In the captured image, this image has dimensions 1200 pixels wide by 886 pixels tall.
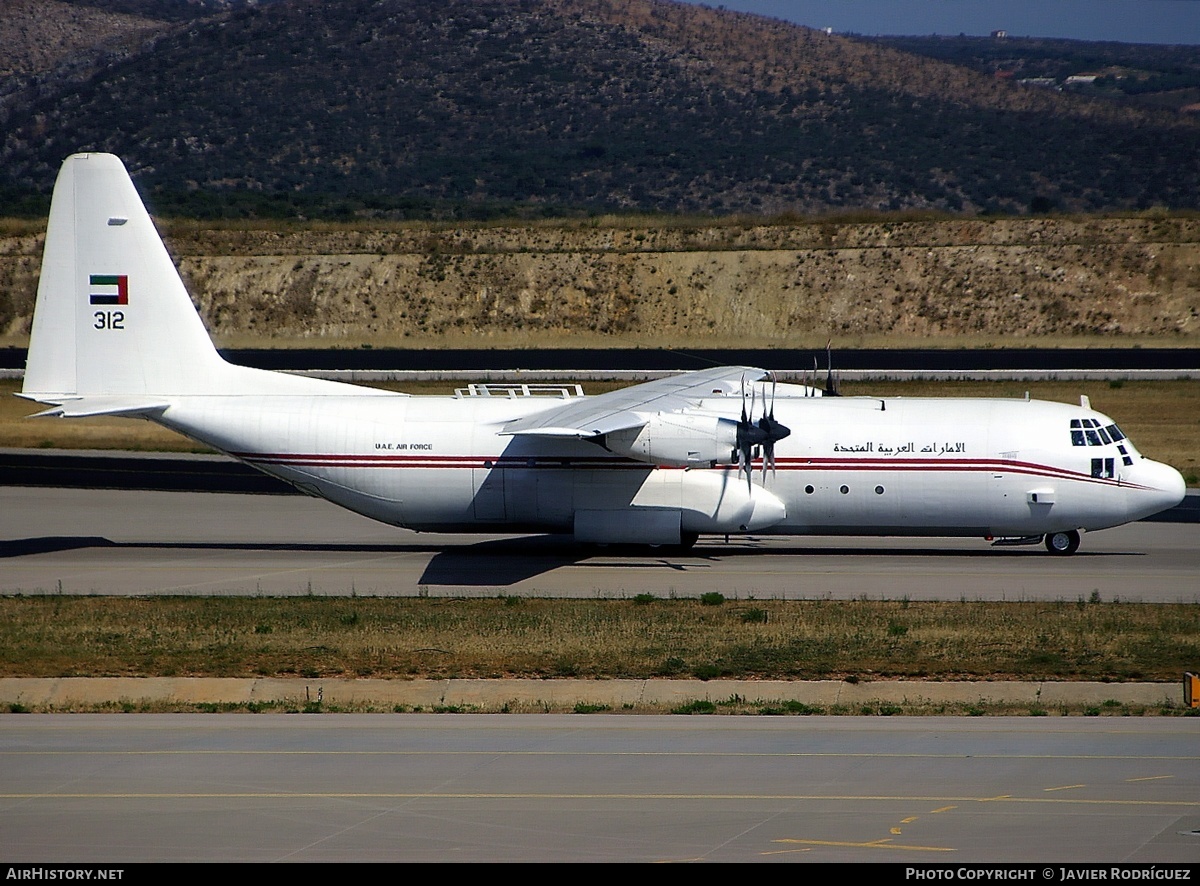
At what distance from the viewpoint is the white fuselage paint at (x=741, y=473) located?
101 ft

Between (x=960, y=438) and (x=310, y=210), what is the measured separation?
96.1m

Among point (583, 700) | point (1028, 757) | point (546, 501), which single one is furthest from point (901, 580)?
point (1028, 757)

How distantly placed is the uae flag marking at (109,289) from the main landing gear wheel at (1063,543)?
73.6 ft

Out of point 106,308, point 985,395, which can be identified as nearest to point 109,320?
point 106,308

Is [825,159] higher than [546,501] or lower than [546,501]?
higher

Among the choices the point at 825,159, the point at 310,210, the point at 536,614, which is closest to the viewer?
the point at 536,614

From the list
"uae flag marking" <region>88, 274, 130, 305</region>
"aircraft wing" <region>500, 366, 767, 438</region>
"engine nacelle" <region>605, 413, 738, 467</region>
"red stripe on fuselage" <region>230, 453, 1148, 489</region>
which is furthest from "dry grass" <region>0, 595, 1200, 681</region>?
"uae flag marking" <region>88, 274, 130, 305</region>

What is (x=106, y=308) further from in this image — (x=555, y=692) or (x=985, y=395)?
(x=985, y=395)

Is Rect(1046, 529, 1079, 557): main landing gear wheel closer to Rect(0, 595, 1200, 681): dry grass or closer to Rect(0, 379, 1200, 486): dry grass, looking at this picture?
Rect(0, 595, 1200, 681): dry grass

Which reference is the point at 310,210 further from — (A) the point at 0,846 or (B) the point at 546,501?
(A) the point at 0,846

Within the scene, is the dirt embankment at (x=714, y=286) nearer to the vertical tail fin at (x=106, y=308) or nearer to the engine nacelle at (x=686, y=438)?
the vertical tail fin at (x=106, y=308)

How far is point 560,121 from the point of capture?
520 ft

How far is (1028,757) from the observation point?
51.4 ft

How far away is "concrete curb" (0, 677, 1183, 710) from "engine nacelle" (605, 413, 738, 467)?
9.79m
